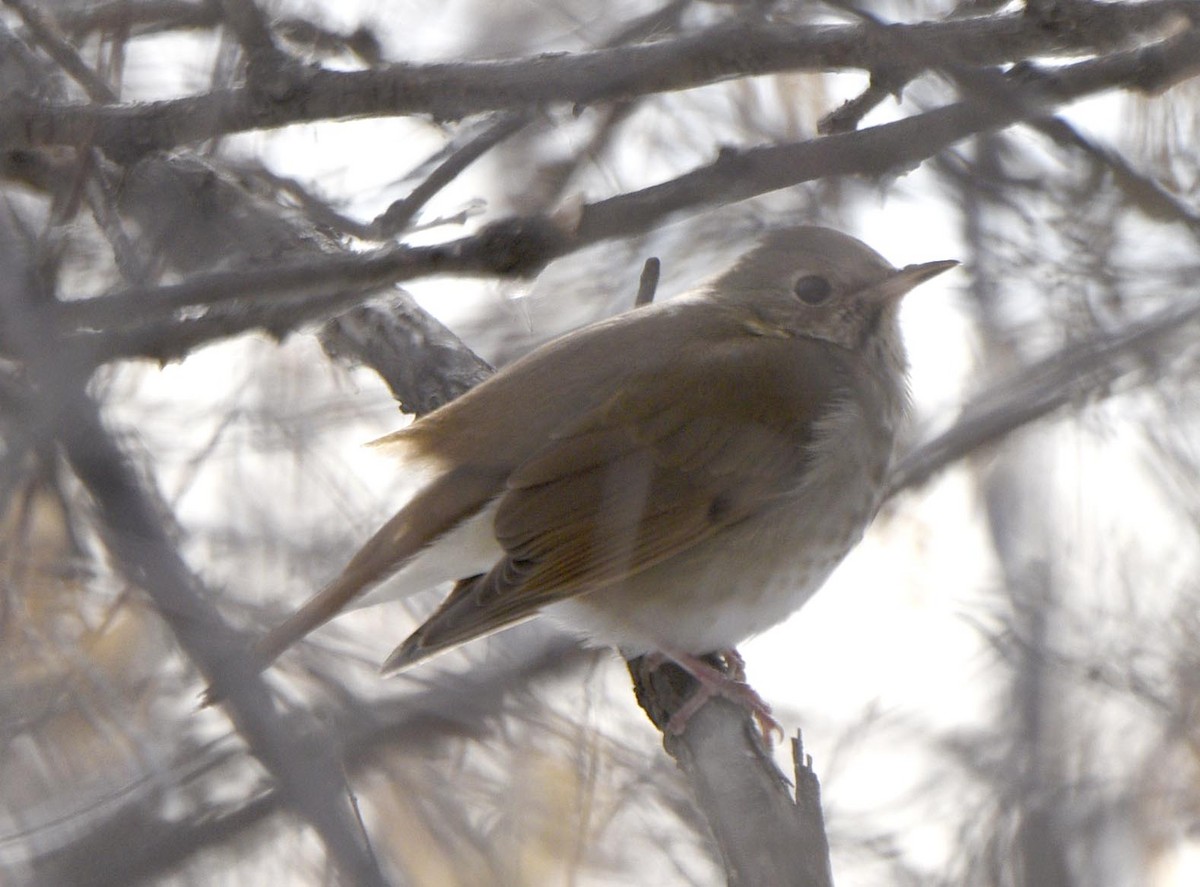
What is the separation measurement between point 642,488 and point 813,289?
3.04 feet

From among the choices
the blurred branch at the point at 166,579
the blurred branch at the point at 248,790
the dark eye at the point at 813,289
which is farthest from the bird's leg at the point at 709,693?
the blurred branch at the point at 166,579

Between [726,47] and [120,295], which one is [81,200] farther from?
[726,47]

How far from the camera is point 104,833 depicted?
153cm

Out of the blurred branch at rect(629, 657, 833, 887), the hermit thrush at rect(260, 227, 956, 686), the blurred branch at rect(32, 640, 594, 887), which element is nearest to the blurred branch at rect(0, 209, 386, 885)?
the blurred branch at rect(32, 640, 594, 887)

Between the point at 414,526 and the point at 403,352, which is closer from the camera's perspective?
the point at 414,526

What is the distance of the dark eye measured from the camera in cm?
429

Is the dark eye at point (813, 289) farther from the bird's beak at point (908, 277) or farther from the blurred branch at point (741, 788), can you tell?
the blurred branch at point (741, 788)

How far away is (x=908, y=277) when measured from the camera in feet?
13.5

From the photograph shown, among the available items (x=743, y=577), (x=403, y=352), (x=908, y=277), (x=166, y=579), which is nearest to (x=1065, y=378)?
(x=743, y=577)

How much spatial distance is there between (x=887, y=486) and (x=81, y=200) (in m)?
2.35

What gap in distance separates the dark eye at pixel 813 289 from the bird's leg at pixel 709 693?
115cm

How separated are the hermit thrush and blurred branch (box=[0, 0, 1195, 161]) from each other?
1.09 m

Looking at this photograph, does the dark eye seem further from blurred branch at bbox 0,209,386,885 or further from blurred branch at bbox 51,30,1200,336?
blurred branch at bbox 0,209,386,885

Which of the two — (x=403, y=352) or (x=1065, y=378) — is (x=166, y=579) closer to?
(x=1065, y=378)
